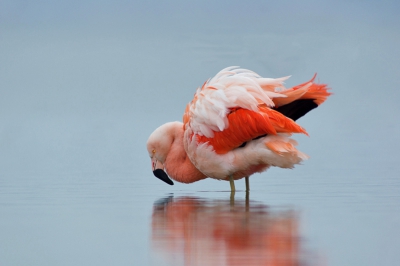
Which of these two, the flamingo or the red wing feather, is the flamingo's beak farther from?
the red wing feather

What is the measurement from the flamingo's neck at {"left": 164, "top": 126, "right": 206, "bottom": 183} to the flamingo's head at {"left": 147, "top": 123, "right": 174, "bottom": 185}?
60 millimetres

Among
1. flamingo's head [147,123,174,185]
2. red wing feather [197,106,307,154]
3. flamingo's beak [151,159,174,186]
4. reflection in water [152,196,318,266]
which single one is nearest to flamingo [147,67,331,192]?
red wing feather [197,106,307,154]

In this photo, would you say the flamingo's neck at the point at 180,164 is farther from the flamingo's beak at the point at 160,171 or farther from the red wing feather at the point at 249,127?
the red wing feather at the point at 249,127

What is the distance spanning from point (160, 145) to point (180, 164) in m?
0.28

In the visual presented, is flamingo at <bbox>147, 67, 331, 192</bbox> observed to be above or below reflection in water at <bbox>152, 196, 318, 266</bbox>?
above

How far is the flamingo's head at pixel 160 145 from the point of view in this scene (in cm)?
697

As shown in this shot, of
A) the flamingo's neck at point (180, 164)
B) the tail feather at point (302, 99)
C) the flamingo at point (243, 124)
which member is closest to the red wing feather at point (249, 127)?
the flamingo at point (243, 124)

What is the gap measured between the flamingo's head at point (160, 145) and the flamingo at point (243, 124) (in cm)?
17

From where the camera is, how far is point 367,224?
4.13 metres

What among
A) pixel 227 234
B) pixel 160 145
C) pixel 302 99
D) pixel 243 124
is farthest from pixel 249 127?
pixel 227 234

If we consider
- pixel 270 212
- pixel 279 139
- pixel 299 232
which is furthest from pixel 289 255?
pixel 279 139

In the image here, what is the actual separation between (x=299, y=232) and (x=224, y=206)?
1531 millimetres

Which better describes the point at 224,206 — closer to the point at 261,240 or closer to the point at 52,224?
the point at 52,224

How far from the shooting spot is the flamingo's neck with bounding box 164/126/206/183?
6.88 meters
